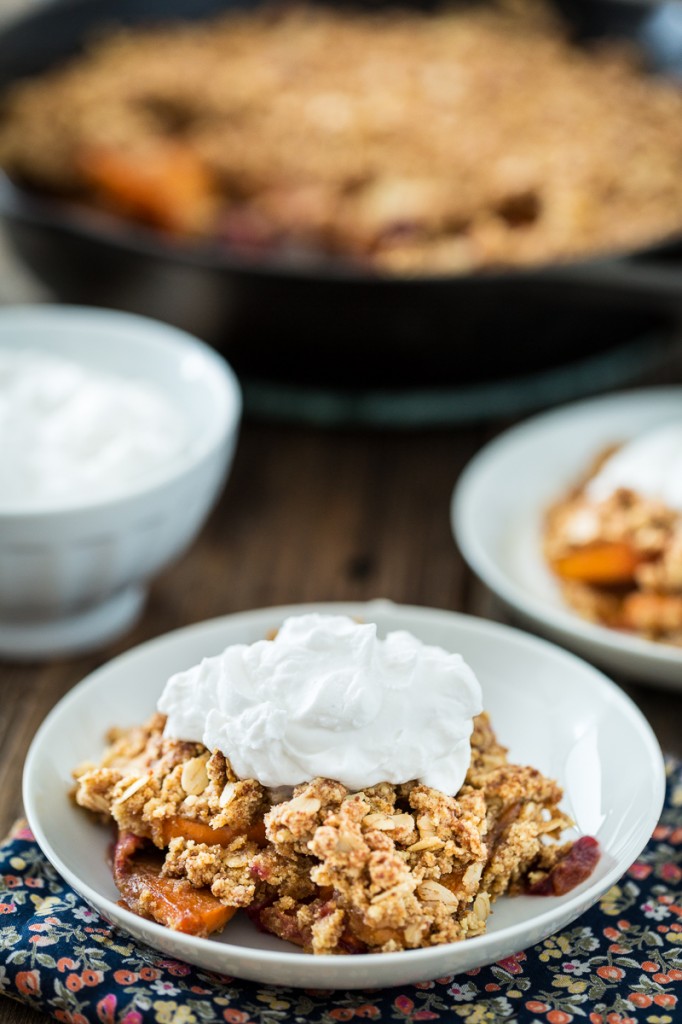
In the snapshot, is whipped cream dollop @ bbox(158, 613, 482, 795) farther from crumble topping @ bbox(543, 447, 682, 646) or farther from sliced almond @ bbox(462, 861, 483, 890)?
crumble topping @ bbox(543, 447, 682, 646)

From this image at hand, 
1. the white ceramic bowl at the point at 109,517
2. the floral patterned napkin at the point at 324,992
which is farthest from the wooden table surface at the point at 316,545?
the floral patterned napkin at the point at 324,992

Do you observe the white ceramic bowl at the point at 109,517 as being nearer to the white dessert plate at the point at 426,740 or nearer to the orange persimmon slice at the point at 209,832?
the white dessert plate at the point at 426,740

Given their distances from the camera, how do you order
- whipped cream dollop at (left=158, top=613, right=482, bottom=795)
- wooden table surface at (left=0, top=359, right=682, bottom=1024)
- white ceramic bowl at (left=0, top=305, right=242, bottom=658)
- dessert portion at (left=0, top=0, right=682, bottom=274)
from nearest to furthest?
whipped cream dollop at (left=158, top=613, right=482, bottom=795), white ceramic bowl at (left=0, top=305, right=242, bottom=658), wooden table surface at (left=0, top=359, right=682, bottom=1024), dessert portion at (left=0, top=0, right=682, bottom=274)

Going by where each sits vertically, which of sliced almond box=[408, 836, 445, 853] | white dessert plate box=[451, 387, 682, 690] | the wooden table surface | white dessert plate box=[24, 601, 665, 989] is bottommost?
the wooden table surface

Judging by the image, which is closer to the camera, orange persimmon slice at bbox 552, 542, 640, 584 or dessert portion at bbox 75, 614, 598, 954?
dessert portion at bbox 75, 614, 598, 954

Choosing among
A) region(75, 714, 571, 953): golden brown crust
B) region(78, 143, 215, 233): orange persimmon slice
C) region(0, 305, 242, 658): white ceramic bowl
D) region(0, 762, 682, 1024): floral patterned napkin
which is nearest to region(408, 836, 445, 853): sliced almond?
region(75, 714, 571, 953): golden brown crust

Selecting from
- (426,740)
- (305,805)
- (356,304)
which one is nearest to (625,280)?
(356,304)

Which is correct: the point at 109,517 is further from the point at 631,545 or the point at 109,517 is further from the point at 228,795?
the point at 631,545
